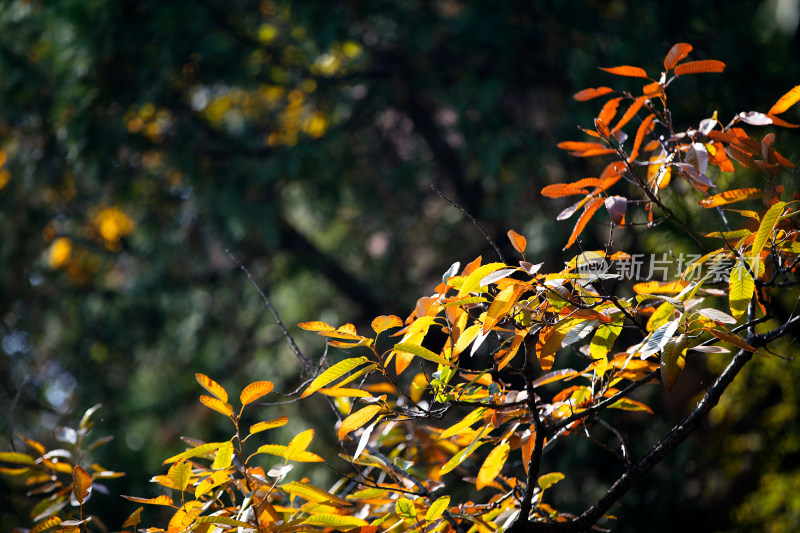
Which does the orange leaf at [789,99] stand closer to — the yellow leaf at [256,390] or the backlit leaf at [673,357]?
the backlit leaf at [673,357]

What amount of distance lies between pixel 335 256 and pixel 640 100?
2.75 m

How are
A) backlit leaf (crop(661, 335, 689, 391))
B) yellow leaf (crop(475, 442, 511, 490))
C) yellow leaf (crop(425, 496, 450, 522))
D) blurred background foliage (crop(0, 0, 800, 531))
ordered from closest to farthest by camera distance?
backlit leaf (crop(661, 335, 689, 391)), yellow leaf (crop(425, 496, 450, 522)), yellow leaf (crop(475, 442, 511, 490)), blurred background foliage (crop(0, 0, 800, 531))

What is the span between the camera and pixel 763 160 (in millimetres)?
825

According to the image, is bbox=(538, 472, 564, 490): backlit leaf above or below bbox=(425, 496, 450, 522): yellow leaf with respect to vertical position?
below

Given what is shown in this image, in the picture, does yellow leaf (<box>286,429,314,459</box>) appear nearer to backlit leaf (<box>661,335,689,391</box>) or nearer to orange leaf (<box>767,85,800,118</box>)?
backlit leaf (<box>661,335,689,391</box>)

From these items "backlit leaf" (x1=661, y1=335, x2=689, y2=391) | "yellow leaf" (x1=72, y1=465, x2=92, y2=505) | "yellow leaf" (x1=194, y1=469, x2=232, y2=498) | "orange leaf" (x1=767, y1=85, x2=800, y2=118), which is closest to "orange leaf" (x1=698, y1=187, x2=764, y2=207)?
"orange leaf" (x1=767, y1=85, x2=800, y2=118)

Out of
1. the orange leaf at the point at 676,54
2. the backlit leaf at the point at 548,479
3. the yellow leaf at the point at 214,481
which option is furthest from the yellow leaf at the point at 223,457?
the orange leaf at the point at 676,54

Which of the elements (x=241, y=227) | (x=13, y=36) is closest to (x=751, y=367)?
(x=241, y=227)

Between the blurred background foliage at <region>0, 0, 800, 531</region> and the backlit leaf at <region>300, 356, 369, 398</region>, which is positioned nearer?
the backlit leaf at <region>300, 356, 369, 398</region>

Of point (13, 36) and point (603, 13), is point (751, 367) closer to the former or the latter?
→ point (603, 13)

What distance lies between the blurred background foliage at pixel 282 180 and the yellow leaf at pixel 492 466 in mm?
1085

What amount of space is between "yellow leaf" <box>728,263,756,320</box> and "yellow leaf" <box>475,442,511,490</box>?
352mm

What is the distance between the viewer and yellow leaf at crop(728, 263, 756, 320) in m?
0.69

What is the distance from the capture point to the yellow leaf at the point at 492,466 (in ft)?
2.85
